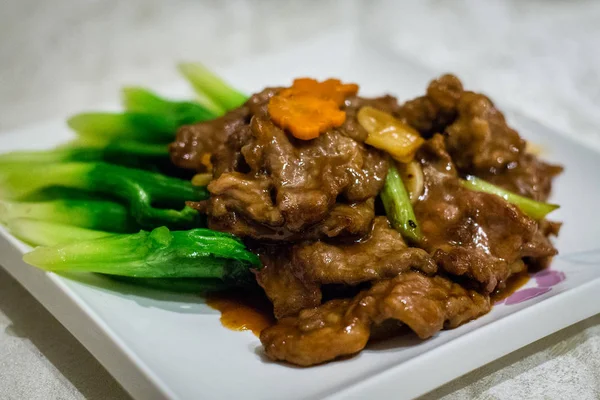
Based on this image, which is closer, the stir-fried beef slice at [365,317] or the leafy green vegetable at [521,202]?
the stir-fried beef slice at [365,317]

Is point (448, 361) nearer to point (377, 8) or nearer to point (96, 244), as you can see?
point (96, 244)

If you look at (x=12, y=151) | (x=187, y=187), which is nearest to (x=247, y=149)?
(x=187, y=187)

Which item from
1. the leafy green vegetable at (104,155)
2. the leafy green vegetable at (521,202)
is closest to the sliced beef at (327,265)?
the leafy green vegetable at (521,202)

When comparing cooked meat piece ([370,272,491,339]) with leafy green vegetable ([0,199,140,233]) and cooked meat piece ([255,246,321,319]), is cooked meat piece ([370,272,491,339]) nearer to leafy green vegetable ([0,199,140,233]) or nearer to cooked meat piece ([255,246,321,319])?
cooked meat piece ([255,246,321,319])

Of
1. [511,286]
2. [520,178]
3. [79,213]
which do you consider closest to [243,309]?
[79,213]

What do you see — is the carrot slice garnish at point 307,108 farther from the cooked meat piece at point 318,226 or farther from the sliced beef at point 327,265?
the sliced beef at point 327,265

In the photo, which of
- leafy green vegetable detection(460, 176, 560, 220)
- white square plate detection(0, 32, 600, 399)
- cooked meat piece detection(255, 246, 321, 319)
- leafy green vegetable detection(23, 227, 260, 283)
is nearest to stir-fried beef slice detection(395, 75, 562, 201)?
leafy green vegetable detection(460, 176, 560, 220)

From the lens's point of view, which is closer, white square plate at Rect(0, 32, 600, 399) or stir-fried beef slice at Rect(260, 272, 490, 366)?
white square plate at Rect(0, 32, 600, 399)
